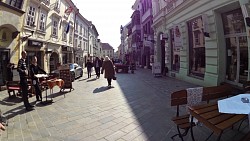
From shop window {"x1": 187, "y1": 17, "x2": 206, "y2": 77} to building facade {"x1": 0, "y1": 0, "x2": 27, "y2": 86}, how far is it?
1069 centimetres

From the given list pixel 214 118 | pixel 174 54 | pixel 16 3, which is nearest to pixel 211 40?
pixel 174 54

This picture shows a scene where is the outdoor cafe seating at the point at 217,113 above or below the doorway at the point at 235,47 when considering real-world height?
below

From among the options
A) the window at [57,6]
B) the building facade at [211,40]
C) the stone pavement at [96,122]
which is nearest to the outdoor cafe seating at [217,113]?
the stone pavement at [96,122]

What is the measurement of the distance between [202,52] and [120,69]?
1352 cm

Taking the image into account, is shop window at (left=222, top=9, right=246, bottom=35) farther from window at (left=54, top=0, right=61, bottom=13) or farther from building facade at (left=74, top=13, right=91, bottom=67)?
building facade at (left=74, top=13, right=91, bottom=67)

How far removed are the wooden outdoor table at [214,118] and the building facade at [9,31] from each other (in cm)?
1124

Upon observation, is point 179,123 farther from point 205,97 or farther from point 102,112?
point 102,112

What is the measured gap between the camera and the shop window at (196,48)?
11.3 metres

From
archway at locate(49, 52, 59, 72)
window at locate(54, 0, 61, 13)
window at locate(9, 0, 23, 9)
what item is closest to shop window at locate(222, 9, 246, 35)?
window at locate(9, 0, 23, 9)

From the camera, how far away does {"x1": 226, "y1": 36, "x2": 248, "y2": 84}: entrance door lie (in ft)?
27.3

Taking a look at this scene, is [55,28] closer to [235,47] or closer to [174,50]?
[174,50]

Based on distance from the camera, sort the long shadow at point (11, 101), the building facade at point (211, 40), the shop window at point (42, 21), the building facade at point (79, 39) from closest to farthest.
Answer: the long shadow at point (11, 101) < the building facade at point (211, 40) < the shop window at point (42, 21) < the building facade at point (79, 39)

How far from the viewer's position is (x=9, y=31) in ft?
39.6

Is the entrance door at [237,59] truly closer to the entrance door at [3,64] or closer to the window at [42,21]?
the entrance door at [3,64]
